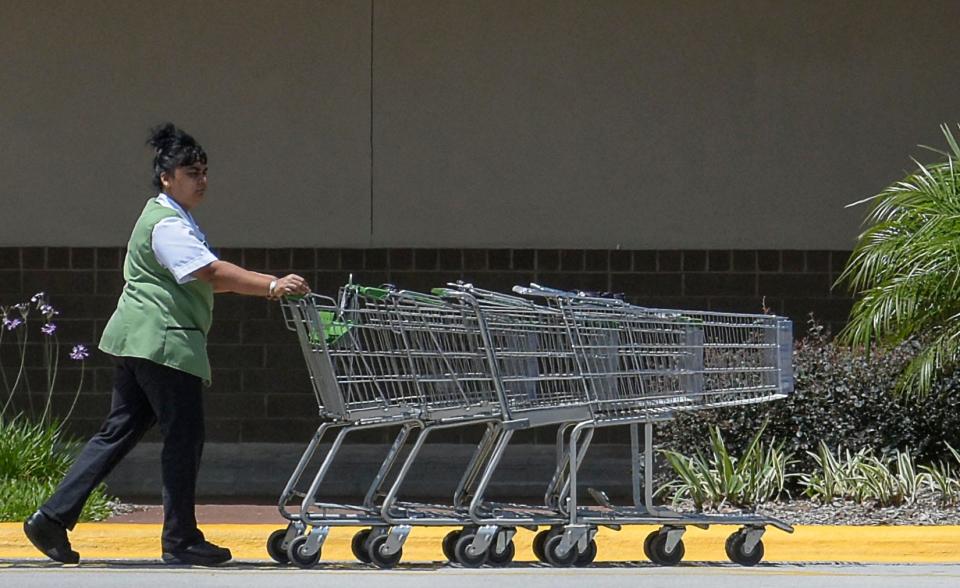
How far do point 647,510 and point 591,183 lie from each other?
214 inches

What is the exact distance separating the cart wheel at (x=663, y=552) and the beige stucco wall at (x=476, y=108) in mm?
5062

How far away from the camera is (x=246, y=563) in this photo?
7.93 m

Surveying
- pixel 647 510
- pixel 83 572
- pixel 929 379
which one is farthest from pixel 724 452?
pixel 83 572

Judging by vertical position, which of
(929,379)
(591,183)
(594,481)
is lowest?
(594,481)

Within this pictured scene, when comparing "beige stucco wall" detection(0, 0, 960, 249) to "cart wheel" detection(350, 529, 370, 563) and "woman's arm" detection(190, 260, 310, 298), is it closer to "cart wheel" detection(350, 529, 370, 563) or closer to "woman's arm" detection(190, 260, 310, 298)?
"cart wheel" detection(350, 529, 370, 563)

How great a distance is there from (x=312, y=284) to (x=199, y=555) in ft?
17.7

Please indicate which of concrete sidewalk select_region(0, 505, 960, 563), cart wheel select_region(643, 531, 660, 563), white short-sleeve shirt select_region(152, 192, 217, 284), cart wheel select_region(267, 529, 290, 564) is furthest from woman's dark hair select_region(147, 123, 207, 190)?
cart wheel select_region(643, 531, 660, 563)

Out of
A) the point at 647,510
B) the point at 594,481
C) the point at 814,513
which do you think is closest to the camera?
the point at 647,510

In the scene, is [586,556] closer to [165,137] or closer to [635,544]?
[635,544]

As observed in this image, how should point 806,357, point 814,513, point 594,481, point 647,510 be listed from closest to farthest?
point 647,510 → point 814,513 → point 806,357 → point 594,481

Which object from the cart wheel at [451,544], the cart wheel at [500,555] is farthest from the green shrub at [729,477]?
the cart wheel at [451,544]

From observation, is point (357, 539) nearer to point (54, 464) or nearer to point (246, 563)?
point (246, 563)

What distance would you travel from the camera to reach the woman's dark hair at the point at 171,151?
294 inches

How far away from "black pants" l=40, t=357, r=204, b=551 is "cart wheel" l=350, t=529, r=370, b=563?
2.51ft
